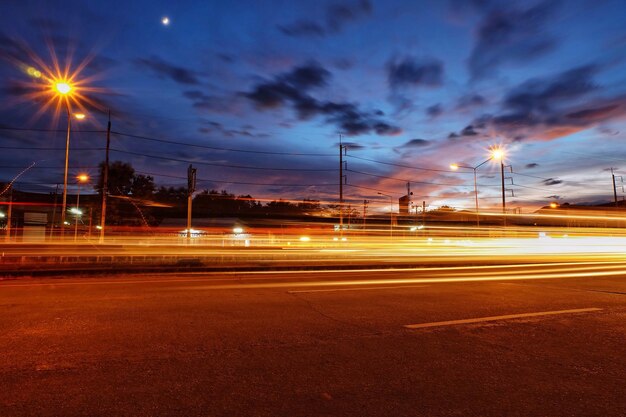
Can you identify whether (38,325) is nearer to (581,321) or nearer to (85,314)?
(85,314)

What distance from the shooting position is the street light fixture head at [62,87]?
20.9 metres

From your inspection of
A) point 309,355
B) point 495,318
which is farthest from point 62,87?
point 495,318

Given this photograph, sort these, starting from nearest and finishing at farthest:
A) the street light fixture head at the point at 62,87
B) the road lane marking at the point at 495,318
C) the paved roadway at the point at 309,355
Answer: the paved roadway at the point at 309,355
the road lane marking at the point at 495,318
the street light fixture head at the point at 62,87

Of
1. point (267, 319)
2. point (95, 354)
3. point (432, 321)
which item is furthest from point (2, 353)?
point (432, 321)

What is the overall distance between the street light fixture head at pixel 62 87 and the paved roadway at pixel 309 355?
14.9 m

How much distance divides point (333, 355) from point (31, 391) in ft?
10.8

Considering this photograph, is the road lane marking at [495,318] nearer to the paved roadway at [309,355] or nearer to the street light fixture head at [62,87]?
the paved roadway at [309,355]

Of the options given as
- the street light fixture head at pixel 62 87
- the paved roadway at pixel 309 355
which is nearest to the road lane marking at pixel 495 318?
the paved roadway at pixel 309 355

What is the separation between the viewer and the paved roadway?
3922 mm

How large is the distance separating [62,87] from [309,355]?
21.6 metres

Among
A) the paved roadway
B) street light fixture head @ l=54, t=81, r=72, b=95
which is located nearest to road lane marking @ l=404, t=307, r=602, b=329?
the paved roadway

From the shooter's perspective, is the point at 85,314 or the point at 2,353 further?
the point at 85,314

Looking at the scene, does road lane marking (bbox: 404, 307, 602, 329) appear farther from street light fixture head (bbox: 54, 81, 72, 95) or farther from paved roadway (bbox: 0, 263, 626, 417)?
street light fixture head (bbox: 54, 81, 72, 95)

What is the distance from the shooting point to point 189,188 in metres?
28.9
